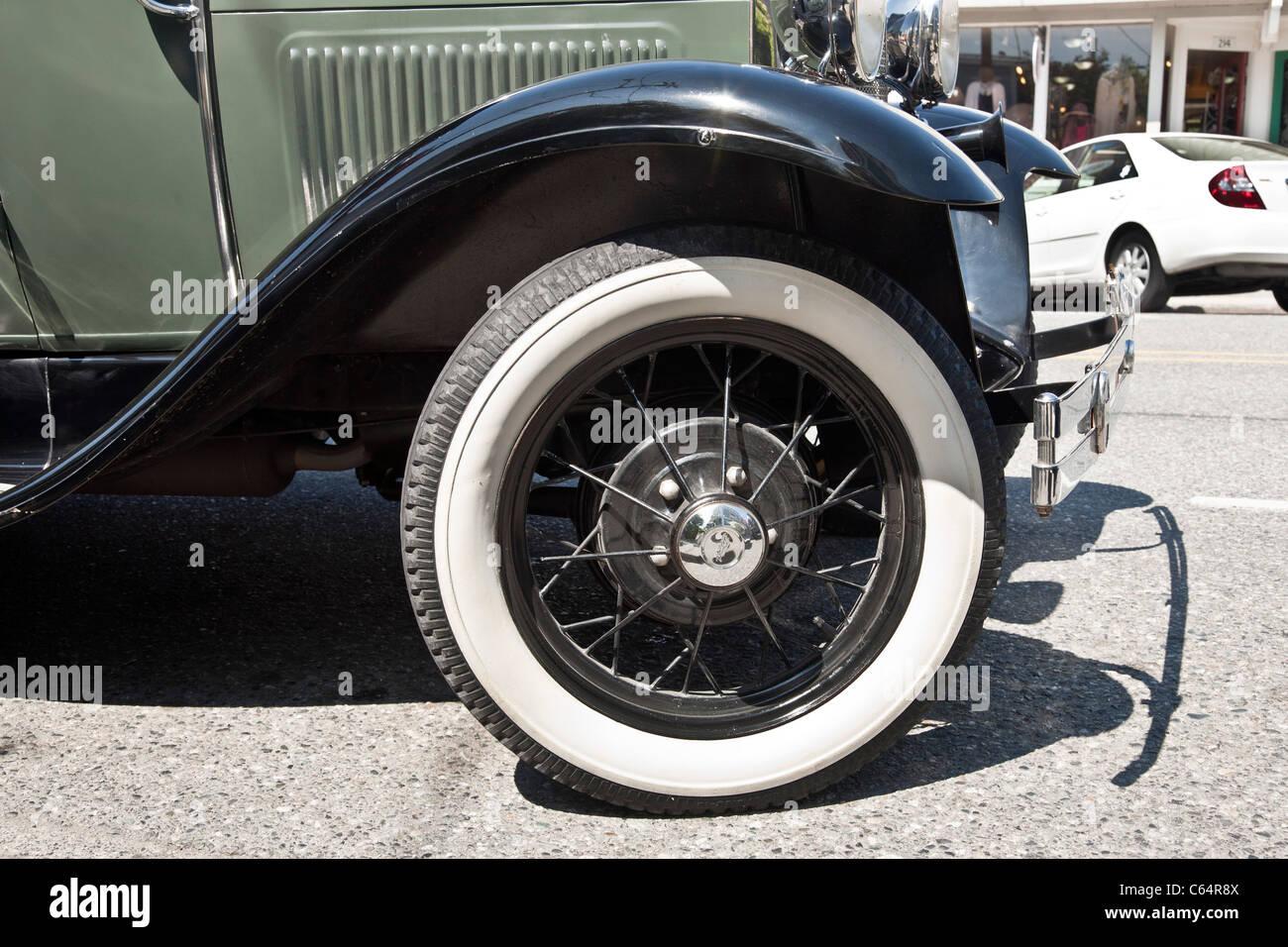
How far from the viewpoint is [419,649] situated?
2496 millimetres

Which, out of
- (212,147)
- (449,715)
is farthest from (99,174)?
(449,715)

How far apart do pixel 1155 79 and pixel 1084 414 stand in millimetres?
15651

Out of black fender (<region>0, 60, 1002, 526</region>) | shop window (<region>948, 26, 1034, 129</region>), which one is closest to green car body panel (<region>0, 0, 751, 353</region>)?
black fender (<region>0, 60, 1002, 526</region>)

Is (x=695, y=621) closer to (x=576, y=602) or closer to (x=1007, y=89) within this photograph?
(x=576, y=602)

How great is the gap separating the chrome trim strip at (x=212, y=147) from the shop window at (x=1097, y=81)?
15044 mm

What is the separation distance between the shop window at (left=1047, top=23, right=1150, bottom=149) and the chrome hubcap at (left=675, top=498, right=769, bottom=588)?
15.1 metres

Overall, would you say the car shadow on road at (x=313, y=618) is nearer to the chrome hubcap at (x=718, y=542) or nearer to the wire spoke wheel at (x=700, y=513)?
the wire spoke wheel at (x=700, y=513)

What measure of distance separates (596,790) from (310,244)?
932 mm

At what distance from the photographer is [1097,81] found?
15375 mm

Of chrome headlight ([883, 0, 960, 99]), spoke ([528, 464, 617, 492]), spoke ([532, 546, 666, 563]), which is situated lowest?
spoke ([532, 546, 666, 563])

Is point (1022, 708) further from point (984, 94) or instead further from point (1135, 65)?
point (1135, 65)

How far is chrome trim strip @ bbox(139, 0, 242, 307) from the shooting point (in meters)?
2.05

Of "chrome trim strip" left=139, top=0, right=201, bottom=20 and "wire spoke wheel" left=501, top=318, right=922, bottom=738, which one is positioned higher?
"chrome trim strip" left=139, top=0, right=201, bottom=20

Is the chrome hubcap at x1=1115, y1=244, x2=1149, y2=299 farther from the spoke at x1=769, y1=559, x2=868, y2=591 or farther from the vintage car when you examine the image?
the spoke at x1=769, y1=559, x2=868, y2=591
